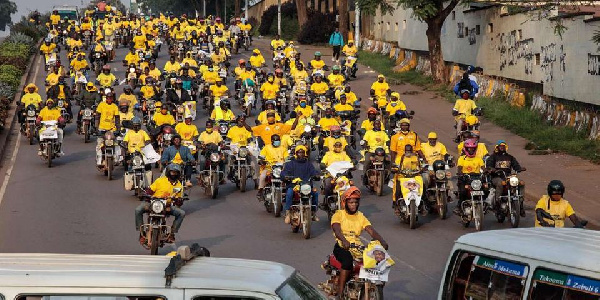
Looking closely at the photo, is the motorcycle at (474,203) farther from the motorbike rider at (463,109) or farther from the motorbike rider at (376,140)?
the motorbike rider at (463,109)

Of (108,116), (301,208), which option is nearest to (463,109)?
(108,116)

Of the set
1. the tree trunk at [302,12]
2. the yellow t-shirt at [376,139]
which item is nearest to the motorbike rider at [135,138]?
the yellow t-shirt at [376,139]

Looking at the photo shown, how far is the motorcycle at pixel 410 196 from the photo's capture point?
20.1 metres

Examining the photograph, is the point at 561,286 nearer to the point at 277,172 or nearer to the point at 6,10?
the point at 277,172

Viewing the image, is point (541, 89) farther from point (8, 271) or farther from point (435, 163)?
point (8, 271)

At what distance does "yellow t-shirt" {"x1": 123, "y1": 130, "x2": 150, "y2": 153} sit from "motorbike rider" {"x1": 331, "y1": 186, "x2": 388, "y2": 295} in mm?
11849

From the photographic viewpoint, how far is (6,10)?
509 feet

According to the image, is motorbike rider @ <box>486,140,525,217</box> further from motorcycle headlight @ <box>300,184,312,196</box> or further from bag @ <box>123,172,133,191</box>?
bag @ <box>123,172,133,191</box>

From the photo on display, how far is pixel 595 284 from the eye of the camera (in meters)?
8.46

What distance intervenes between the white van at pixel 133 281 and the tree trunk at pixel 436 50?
115 feet

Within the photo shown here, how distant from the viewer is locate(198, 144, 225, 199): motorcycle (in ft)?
79.5

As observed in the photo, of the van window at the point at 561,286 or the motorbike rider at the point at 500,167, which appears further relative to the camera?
the motorbike rider at the point at 500,167

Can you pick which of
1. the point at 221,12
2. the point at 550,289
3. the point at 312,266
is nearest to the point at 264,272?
the point at 550,289

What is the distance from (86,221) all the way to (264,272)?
560 inches
